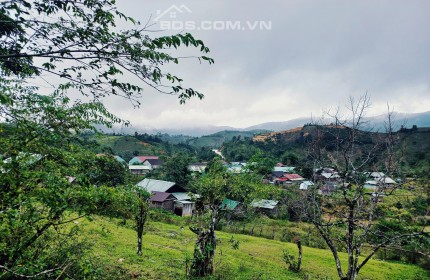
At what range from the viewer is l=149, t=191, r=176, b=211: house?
46.7 m

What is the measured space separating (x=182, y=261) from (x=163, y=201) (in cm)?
3096

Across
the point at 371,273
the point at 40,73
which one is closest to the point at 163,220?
the point at 371,273

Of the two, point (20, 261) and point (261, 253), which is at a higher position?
point (20, 261)

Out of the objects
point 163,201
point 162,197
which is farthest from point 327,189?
point 162,197

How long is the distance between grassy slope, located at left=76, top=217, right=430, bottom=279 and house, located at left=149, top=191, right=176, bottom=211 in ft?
53.5

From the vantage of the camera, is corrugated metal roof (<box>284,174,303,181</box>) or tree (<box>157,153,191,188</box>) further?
corrugated metal roof (<box>284,174,303,181</box>)

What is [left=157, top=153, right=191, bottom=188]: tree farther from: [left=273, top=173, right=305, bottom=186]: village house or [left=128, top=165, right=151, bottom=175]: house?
[left=128, top=165, right=151, bottom=175]: house

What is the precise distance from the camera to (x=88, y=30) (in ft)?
14.0

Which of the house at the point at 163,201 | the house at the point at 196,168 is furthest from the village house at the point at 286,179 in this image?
the house at the point at 163,201

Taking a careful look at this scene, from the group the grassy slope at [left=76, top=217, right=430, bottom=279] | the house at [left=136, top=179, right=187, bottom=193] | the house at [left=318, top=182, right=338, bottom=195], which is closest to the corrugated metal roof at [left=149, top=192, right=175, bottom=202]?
the house at [left=136, top=179, right=187, bottom=193]

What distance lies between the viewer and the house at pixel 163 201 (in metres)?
46.7

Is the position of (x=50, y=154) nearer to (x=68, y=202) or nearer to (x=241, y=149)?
(x=68, y=202)

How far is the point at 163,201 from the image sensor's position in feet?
153

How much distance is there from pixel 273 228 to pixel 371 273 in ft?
61.0
